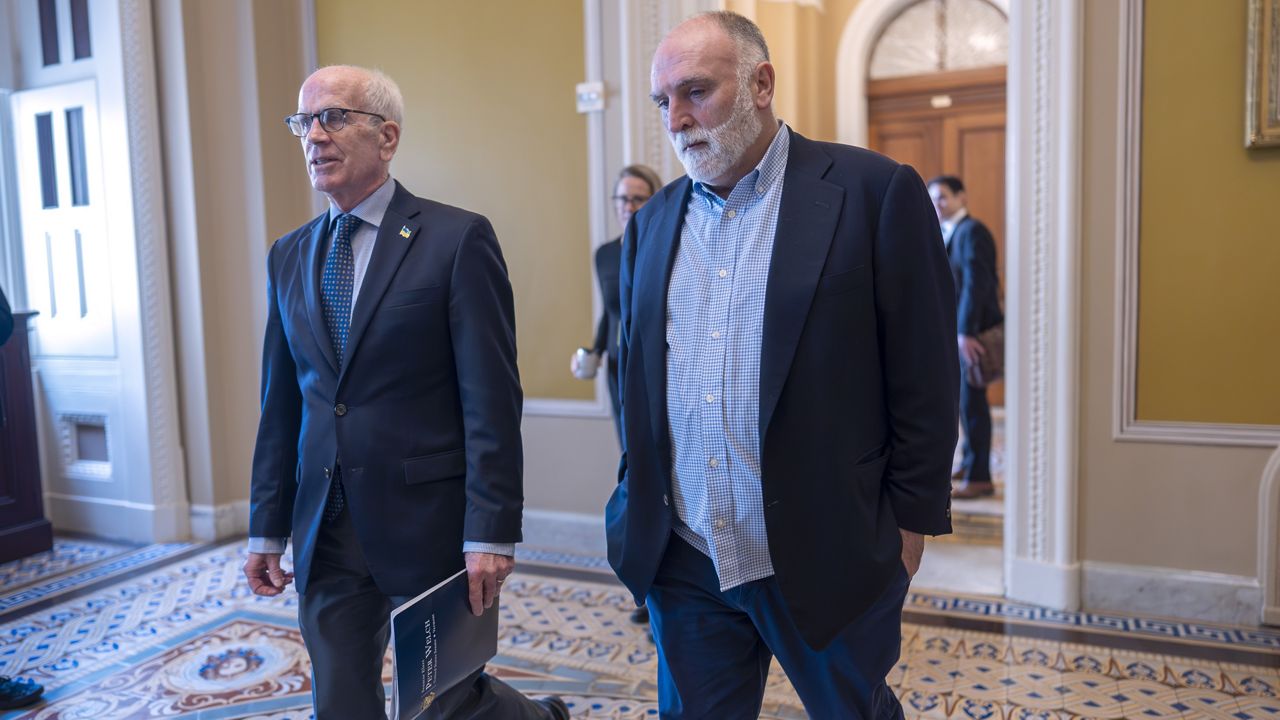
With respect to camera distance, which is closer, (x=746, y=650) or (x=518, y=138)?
(x=746, y=650)

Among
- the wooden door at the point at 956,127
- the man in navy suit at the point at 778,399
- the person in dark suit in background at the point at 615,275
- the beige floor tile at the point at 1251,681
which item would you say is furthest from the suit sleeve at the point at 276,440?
the wooden door at the point at 956,127

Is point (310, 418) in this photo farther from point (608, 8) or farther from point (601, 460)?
point (608, 8)

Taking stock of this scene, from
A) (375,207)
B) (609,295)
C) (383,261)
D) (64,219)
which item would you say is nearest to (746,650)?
(383,261)

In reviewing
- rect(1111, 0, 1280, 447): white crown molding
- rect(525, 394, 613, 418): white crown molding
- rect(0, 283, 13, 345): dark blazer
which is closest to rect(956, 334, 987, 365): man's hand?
rect(1111, 0, 1280, 447): white crown molding

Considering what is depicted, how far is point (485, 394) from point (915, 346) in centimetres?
77

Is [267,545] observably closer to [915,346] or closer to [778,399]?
[778,399]

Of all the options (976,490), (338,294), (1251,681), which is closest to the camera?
(338,294)

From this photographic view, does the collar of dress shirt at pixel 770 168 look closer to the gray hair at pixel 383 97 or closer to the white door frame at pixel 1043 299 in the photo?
the gray hair at pixel 383 97

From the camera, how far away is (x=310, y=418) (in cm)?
182

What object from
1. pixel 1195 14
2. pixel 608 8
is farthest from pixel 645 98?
pixel 1195 14

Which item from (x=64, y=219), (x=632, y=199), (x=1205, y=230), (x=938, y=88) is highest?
(x=938, y=88)

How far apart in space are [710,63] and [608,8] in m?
2.90

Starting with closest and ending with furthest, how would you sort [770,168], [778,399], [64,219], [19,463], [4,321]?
[778,399]
[770,168]
[4,321]
[19,463]
[64,219]

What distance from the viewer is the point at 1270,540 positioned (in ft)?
10.5
